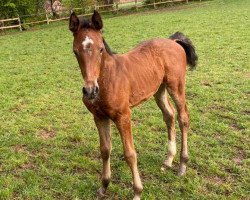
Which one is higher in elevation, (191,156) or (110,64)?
(110,64)

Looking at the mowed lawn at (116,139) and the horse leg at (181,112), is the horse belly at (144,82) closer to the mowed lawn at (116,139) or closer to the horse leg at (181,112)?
the horse leg at (181,112)

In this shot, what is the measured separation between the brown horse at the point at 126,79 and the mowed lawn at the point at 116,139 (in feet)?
1.10

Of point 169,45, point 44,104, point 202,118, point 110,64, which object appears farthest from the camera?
point 44,104

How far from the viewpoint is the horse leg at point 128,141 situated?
3770mm

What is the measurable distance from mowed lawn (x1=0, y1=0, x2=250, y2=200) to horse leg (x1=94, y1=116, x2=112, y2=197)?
121 millimetres

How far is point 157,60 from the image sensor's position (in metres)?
4.47

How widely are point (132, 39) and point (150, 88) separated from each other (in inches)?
423

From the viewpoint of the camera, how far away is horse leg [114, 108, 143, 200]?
3.77m

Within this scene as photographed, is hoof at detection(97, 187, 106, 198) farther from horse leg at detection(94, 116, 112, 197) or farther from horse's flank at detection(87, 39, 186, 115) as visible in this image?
horse's flank at detection(87, 39, 186, 115)

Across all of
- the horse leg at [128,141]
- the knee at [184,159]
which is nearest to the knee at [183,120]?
the knee at [184,159]

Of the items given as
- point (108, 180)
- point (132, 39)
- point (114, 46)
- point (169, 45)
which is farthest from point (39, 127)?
point (132, 39)

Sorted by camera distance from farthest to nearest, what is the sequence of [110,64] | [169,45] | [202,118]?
[202,118] → [169,45] → [110,64]

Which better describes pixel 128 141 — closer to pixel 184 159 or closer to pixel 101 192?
pixel 101 192

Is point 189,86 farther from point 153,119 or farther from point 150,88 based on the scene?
point 150,88
